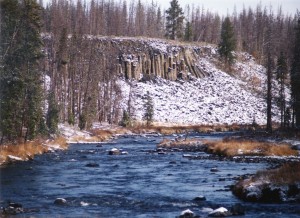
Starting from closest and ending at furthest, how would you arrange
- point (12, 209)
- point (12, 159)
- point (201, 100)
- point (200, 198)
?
point (12, 209) < point (200, 198) < point (12, 159) < point (201, 100)

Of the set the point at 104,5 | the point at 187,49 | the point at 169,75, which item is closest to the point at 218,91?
the point at 169,75

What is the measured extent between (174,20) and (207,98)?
54.6 meters

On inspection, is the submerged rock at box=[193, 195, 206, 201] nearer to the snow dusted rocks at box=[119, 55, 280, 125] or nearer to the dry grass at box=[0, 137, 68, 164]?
the dry grass at box=[0, 137, 68, 164]

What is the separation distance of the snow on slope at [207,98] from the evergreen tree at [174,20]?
28.8 m

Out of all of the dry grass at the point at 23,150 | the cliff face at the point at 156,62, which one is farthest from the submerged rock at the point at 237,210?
the cliff face at the point at 156,62

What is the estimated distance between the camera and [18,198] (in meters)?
20.3

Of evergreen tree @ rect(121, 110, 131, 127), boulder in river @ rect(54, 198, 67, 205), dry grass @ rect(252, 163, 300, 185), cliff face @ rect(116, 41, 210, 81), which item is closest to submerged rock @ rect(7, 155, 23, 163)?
boulder in river @ rect(54, 198, 67, 205)

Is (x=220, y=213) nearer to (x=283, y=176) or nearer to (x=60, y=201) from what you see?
(x=283, y=176)

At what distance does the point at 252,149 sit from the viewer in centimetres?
3762

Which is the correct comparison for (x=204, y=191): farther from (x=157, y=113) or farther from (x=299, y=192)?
(x=157, y=113)

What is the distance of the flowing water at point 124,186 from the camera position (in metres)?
17.8

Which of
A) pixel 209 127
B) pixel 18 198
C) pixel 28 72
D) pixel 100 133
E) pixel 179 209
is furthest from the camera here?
pixel 209 127

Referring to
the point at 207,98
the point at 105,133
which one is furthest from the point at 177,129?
the point at 207,98

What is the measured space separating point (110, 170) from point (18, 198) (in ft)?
35.3
